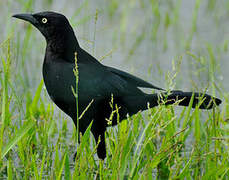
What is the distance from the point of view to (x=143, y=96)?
3.46 m

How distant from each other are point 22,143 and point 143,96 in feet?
2.72

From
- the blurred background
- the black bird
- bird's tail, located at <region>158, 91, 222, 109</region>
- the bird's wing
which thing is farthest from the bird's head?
the blurred background

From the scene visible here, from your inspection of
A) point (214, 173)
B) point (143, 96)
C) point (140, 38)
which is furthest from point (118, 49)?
point (214, 173)

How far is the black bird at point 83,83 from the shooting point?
3.29 meters

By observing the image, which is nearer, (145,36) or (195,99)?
(195,99)

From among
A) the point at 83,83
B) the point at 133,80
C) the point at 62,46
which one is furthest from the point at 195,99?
the point at 62,46

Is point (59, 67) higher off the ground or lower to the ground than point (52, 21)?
lower

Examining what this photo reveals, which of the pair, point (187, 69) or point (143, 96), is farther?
point (187, 69)

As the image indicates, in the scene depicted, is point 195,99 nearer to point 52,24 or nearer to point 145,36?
point 52,24

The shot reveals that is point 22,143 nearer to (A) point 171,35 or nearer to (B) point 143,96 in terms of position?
(B) point 143,96

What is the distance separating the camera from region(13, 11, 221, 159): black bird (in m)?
3.29

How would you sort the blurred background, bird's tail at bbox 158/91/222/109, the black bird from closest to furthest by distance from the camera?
the black bird → bird's tail at bbox 158/91/222/109 → the blurred background

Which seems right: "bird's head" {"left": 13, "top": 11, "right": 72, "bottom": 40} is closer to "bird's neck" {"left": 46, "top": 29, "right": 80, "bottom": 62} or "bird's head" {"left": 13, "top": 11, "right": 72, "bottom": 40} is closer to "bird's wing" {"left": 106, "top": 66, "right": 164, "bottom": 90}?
"bird's neck" {"left": 46, "top": 29, "right": 80, "bottom": 62}

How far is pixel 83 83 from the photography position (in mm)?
3293
